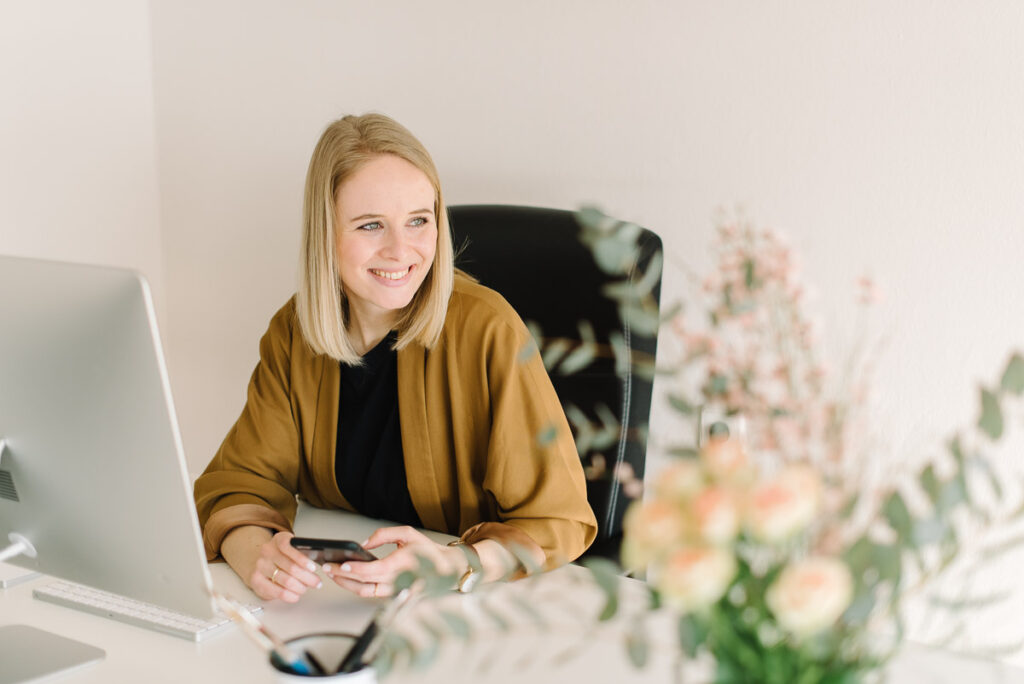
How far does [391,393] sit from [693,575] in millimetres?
1133

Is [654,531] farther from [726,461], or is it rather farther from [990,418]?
[990,418]

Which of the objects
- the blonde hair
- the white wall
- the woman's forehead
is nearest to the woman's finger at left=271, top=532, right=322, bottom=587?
the blonde hair

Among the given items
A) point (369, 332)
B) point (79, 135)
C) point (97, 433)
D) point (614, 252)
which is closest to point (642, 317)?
point (614, 252)

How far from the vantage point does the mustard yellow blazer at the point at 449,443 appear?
143cm

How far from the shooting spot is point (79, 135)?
8.52ft

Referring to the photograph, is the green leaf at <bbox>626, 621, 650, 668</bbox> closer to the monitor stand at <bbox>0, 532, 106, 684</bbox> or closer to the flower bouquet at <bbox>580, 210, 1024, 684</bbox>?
the flower bouquet at <bbox>580, 210, 1024, 684</bbox>

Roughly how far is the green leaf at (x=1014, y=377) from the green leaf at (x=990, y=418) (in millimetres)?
11

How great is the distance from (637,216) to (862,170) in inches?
18.1

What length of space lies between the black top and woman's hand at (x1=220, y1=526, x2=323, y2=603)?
0.97 feet

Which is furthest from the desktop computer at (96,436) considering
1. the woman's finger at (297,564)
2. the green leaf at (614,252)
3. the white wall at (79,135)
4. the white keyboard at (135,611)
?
the white wall at (79,135)

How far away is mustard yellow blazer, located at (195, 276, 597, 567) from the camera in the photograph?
143 centimetres

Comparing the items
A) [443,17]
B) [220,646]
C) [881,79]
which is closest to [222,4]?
[443,17]

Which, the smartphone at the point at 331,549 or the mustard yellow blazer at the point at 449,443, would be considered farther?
the mustard yellow blazer at the point at 449,443

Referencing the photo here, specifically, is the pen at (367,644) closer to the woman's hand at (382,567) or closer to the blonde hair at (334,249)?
the woman's hand at (382,567)
